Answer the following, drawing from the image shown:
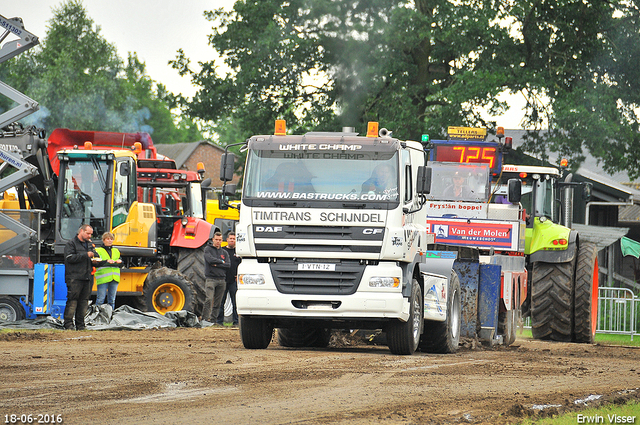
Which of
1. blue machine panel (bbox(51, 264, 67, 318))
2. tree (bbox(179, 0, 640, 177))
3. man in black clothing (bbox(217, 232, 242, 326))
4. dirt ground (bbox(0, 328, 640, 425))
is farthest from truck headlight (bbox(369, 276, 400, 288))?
tree (bbox(179, 0, 640, 177))

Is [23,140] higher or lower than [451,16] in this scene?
lower

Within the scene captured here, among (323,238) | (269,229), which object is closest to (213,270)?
(269,229)

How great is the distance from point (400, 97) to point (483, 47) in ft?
9.86

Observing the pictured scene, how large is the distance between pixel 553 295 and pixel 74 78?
51835mm

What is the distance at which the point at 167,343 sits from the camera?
1406 centimetres

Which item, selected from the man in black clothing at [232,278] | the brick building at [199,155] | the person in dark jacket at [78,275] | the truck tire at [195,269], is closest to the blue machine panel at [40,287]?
the person in dark jacket at [78,275]

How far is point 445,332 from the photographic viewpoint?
1349cm

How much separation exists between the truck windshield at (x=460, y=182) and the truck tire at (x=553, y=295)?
6.26 feet

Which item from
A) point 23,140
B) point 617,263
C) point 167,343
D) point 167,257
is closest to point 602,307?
point 167,257

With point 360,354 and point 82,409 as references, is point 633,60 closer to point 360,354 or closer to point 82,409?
point 360,354

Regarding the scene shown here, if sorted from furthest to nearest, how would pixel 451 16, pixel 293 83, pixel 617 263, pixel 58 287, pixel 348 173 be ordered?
pixel 617 263
pixel 293 83
pixel 451 16
pixel 58 287
pixel 348 173

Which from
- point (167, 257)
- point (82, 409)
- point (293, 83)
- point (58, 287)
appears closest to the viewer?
point (82, 409)

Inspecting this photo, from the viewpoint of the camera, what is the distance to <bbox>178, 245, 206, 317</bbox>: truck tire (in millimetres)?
20156

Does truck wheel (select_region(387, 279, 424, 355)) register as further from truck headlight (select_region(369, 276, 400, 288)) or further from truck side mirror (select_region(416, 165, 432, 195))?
truck side mirror (select_region(416, 165, 432, 195))
